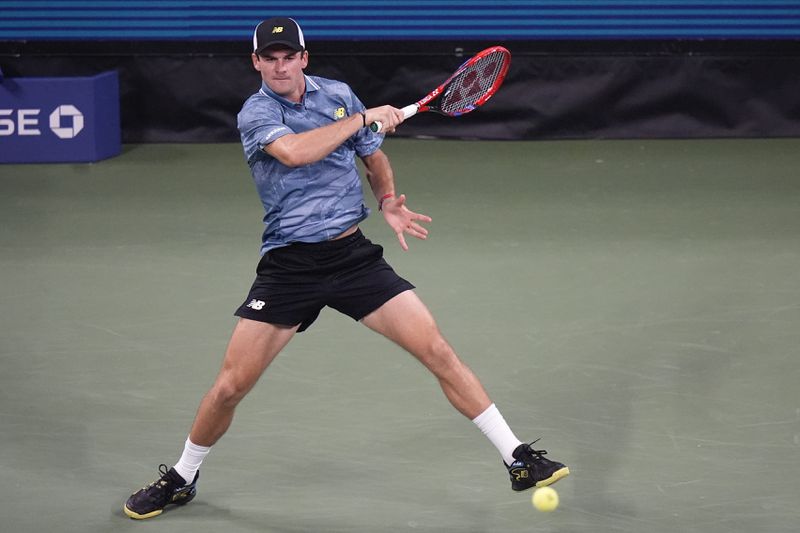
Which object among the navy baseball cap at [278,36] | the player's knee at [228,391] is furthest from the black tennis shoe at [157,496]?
the navy baseball cap at [278,36]

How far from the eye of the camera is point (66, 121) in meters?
12.0

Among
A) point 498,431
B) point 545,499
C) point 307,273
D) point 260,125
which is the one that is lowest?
point 545,499

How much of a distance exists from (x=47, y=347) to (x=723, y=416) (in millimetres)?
3703

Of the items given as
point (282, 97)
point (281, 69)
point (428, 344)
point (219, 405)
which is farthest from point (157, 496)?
point (281, 69)

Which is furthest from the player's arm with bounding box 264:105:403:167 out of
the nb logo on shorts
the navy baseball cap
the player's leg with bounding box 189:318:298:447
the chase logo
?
the chase logo

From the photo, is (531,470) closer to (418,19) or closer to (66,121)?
(66,121)

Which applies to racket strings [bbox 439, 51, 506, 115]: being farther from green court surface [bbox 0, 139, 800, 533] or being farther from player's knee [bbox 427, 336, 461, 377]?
green court surface [bbox 0, 139, 800, 533]

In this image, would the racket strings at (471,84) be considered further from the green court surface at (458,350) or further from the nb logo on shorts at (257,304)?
the green court surface at (458,350)

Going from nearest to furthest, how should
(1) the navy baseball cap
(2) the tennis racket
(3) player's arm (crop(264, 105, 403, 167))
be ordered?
(3) player's arm (crop(264, 105, 403, 167)), (1) the navy baseball cap, (2) the tennis racket

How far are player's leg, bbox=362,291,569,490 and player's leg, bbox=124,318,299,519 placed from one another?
43 centimetres

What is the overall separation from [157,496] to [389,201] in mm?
1557

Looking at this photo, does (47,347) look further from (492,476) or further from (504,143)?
(504,143)

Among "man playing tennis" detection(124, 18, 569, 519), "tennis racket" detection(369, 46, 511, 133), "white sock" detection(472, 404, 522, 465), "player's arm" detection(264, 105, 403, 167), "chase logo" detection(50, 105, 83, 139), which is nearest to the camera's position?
"player's arm" detection(264, 105, 403, 167)

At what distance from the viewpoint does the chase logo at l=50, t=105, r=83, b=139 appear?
1201 centimetres
